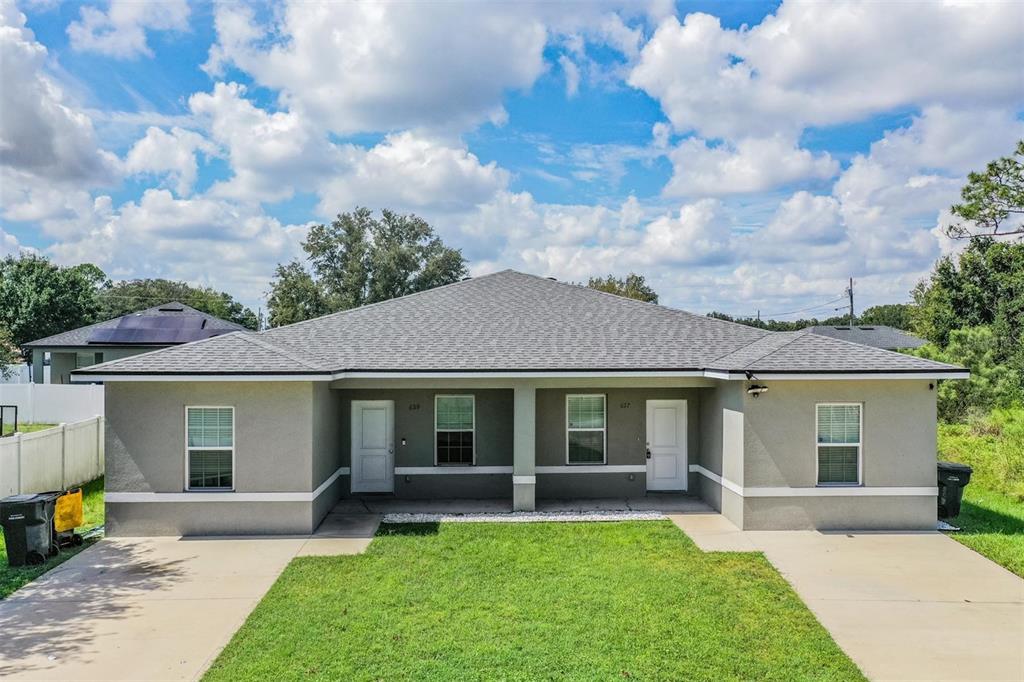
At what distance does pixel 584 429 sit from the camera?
45.9 feet

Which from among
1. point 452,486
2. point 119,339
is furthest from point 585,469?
point 119,339

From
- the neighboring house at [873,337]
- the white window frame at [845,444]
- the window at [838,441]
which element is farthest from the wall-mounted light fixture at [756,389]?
the neighboring house at [873,337]

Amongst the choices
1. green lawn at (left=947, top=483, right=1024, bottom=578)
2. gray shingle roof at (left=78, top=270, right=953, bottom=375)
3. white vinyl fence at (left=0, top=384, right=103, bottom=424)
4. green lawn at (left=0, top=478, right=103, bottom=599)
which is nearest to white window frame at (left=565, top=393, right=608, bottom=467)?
gray shingle roof at (left=78, top=270, right=953, bottom=375)

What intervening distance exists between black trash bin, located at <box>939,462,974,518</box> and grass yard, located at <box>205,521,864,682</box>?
529 centimetres

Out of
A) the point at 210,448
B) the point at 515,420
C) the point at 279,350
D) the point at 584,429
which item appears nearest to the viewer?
the point at 210,448

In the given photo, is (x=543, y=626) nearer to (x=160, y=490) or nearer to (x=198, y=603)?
(x=198, y=603)

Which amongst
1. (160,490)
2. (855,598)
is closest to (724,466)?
(855,598)

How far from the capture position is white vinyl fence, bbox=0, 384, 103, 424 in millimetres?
22531

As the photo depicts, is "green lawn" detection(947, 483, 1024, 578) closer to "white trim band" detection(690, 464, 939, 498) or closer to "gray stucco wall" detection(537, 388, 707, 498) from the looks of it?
"white trim band" detection(690, 464, 939, 498)

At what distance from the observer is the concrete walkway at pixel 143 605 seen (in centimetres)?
666

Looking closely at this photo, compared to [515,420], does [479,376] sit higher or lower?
higher

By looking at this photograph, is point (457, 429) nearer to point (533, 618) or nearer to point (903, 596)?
point (533, 618)

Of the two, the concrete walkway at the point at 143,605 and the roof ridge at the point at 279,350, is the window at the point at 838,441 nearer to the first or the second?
the concrete walkway at the point at 143,605

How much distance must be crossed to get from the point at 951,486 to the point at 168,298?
8482 cm
